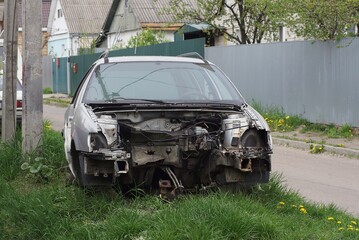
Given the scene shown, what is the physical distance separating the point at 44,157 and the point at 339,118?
8319 mm

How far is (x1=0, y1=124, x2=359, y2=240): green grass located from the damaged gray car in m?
0.29

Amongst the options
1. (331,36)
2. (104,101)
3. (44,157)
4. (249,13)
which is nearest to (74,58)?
(249,13)

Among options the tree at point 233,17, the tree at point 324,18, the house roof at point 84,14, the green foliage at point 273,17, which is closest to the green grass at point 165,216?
the tree at point 324,18

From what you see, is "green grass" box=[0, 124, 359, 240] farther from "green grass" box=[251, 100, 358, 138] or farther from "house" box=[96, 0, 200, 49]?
"house" box=[96, 0, 200, 49]

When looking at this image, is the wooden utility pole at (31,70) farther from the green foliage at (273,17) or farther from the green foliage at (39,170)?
the green foliage at (273,17)

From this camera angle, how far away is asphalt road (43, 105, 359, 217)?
31.4 feet

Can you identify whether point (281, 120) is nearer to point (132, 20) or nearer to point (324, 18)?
point (324, 18)

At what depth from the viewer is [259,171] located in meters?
7.52

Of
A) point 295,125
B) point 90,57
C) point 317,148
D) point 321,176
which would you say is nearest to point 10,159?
point 321,176

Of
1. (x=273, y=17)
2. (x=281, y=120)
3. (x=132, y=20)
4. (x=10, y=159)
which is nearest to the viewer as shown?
(x=10, y=159)

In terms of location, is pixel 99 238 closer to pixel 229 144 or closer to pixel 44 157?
pixel 229 144

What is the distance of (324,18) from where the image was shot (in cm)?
1644

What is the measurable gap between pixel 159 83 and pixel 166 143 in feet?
3.99

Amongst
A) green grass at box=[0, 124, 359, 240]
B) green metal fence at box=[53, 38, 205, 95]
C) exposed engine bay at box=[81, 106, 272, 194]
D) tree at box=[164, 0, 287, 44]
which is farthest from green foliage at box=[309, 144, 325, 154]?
green metal fence at box=[53, 38, 205, 95]
